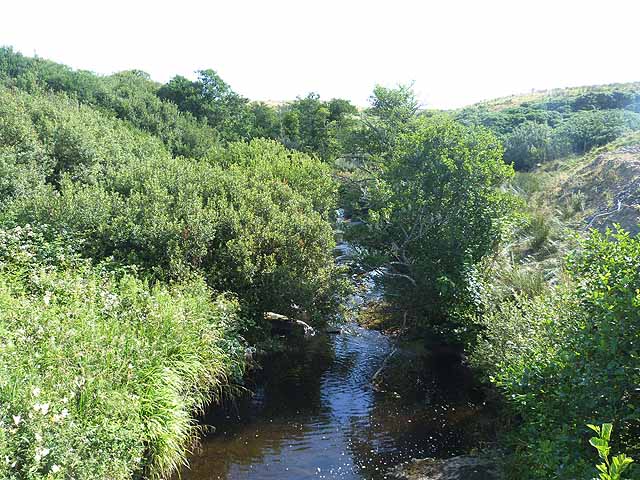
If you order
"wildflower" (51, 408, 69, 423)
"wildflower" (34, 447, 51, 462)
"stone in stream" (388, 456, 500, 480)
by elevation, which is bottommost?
"stone in stream" (388, 456, 500, 480)

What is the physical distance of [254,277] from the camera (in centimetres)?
1266

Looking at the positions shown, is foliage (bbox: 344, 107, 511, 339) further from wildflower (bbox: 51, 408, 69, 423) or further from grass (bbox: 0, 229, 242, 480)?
wildflower (bbox: 51, 408, 69, 423)

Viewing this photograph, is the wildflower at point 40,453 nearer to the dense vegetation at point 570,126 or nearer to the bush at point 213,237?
the bush at point 213,237

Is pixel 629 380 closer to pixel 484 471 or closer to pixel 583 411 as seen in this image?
pixel 583 411

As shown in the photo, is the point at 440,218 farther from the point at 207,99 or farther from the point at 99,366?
the point at 207,99

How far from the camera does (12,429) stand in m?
5.12

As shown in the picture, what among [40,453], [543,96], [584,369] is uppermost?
[543,96]

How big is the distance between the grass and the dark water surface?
2.78 feet

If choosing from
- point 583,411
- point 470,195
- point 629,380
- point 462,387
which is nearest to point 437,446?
point 462,387

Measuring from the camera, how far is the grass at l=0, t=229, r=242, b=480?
5.43 meters

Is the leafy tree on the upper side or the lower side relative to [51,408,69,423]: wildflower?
upper

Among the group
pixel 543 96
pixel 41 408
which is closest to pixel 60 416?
pixel 41 408

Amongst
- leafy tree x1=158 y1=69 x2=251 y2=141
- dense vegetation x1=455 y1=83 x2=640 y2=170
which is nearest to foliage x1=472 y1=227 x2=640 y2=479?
dense vegetation x1=455 y1=83 x2=640 y2=170

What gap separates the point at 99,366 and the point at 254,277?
19.3 feet
